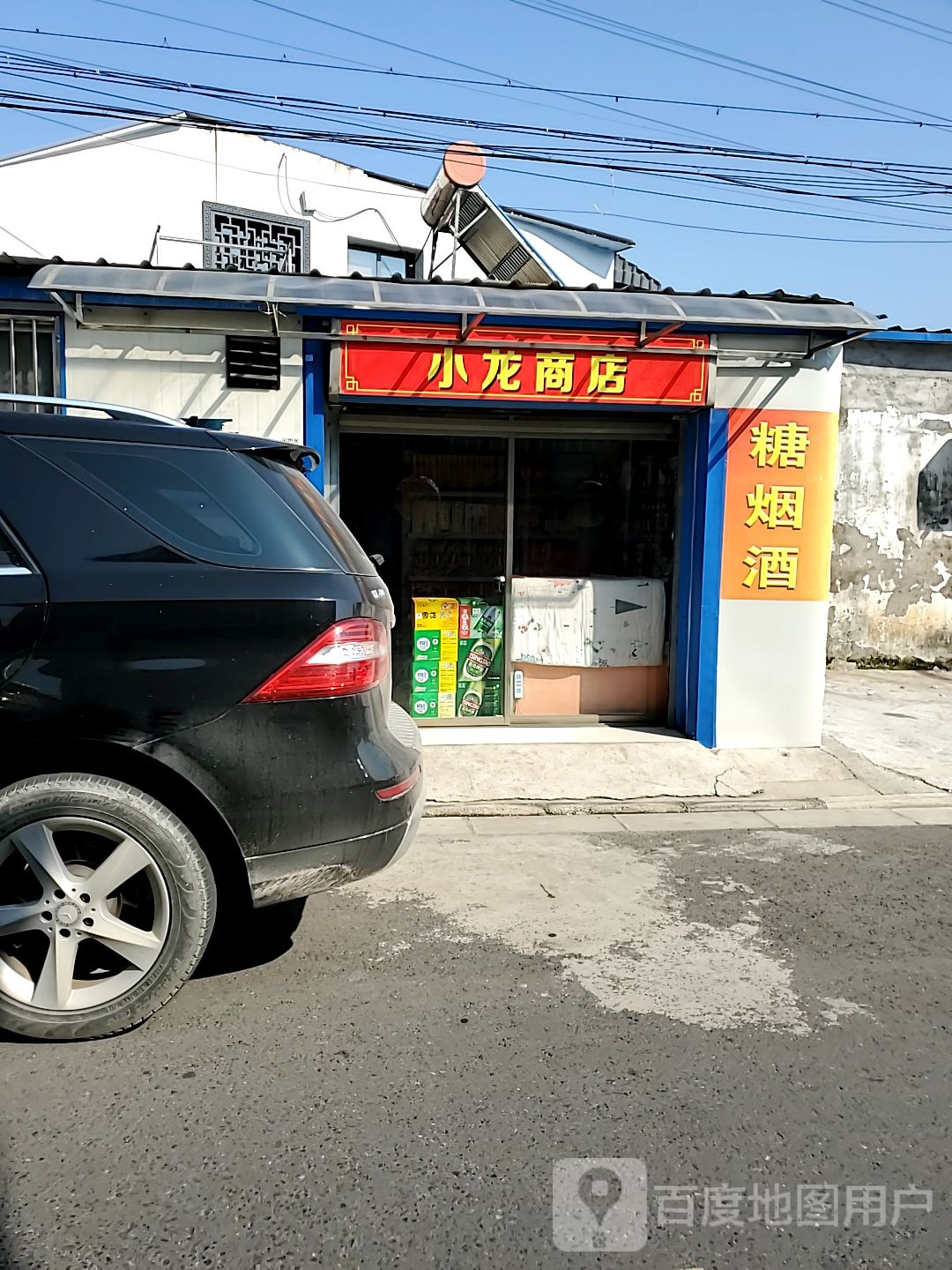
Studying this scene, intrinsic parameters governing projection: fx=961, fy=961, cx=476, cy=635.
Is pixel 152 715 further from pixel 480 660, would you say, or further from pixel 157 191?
pixel 157 191

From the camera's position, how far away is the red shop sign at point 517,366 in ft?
22.4

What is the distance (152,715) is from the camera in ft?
10.1

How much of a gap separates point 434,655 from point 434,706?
1.34 ft

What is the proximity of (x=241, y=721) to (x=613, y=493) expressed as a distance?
17.7ft

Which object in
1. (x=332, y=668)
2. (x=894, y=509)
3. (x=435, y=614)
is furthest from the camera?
(x=894, y=509)

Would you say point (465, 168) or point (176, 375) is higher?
point (465, 168)

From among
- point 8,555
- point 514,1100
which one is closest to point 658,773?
point 514,1100

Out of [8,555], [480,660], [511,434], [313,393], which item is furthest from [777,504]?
[8,555]

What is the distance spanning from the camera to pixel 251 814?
125 inches

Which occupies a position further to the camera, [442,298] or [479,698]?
[479,698]

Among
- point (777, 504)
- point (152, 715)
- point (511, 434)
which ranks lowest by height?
point (152, 715)

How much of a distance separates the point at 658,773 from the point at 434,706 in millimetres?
1898

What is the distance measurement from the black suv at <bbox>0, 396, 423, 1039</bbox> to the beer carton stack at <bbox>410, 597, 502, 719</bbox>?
4.31 m
